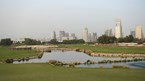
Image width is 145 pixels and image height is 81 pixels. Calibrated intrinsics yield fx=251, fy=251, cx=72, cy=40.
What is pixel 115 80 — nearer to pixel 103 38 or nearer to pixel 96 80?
pixel 96 80

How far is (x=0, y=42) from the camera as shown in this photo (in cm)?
19088

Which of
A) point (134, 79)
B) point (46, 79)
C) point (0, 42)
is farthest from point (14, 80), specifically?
point (0, 42)

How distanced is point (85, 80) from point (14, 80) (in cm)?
545

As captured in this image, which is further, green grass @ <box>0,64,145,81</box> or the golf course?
the golf course

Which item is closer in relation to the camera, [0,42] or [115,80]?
[115,80]

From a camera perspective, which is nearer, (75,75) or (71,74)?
(75,75)

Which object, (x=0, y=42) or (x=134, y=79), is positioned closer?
(x=134, y=79)

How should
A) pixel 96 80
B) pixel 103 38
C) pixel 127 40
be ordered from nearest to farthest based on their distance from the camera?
pixel 96 80 → pixel 103 38 → pixel 127 40

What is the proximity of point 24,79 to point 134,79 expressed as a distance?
852 centimetres

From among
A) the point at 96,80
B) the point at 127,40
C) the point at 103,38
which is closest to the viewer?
the point at 96,80

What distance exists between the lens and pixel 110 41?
167875 mm

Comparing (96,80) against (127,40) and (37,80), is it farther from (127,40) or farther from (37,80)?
(127,40)

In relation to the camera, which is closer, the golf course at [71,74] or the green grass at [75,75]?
the green grass at [75,75]

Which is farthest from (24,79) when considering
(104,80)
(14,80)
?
(104,80)
